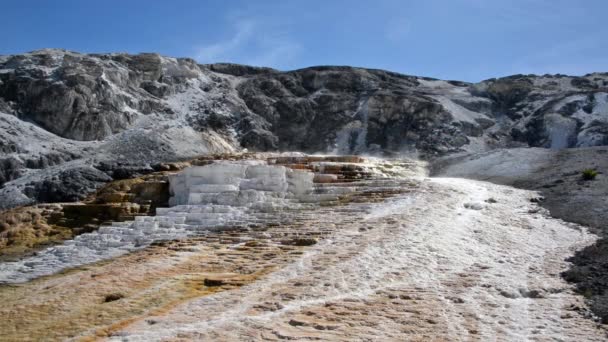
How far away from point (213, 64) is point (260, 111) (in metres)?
10.1

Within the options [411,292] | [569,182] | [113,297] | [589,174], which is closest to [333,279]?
[411,292]

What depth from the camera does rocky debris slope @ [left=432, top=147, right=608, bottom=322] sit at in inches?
361

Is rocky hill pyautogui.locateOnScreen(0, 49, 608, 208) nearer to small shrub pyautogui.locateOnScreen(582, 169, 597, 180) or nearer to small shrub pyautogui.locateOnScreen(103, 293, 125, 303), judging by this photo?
small shrub pyautogui.locateOnScreen(103, 293, 125, 303)

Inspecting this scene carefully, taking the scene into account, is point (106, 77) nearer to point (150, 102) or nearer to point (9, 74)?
point (150, 102)

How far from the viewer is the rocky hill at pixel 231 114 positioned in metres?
28.0

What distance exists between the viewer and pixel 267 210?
16.2m

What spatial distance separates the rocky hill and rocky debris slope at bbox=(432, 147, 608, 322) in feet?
33.7

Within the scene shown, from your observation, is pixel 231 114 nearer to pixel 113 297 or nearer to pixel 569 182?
pixel 569 182

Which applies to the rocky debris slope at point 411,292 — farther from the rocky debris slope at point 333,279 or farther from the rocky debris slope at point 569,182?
the rocky debris slope at point 569,182

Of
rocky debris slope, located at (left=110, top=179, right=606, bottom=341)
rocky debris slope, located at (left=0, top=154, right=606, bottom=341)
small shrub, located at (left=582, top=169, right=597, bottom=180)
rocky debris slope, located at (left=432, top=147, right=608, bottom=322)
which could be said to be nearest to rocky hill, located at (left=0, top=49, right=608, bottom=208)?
rocky debris slope, located at (left=432, top=147, right=608, bottom=322)

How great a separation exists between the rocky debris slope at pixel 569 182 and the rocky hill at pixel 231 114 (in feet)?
33.7

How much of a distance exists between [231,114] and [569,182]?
993 inches

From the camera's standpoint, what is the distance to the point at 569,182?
60.6 feet

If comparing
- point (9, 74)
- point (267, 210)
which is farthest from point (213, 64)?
point (267, 210)
